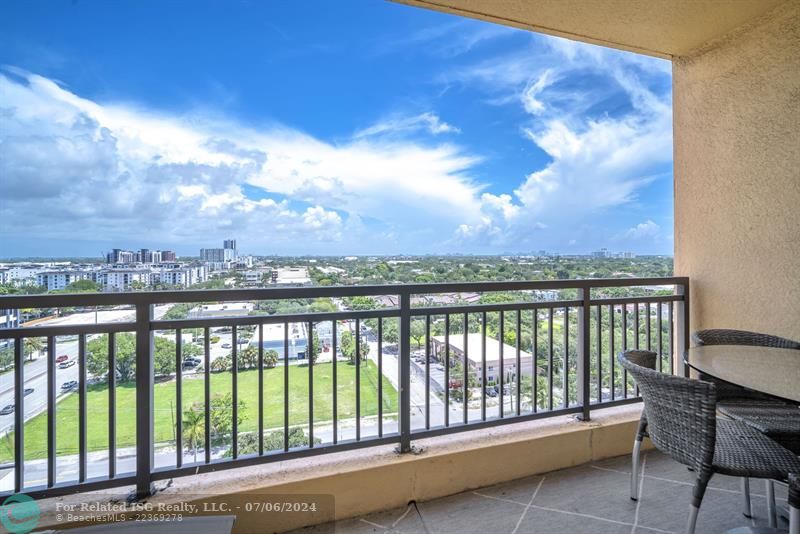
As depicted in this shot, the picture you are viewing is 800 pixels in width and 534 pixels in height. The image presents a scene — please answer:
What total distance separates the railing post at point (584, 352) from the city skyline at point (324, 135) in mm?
1389

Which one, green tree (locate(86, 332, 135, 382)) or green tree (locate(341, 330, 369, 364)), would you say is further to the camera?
green tree (locate(341, 330, 369, 364))

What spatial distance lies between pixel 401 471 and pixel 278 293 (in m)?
1.12

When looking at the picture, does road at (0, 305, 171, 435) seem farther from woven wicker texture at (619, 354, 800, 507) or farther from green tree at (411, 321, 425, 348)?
woven wicker texture at (619, 354, 800, 507)

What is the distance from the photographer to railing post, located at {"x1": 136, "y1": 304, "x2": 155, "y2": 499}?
5.06 ft

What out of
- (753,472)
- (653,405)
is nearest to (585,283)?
(653,405)

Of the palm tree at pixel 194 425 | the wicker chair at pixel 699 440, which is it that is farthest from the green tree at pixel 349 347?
the wicker chair at pixel 699 440

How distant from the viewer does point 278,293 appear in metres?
1.67

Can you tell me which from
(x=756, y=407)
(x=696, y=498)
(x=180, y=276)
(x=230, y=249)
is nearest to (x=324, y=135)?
(x=230, y=249)

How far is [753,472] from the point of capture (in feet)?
3.71

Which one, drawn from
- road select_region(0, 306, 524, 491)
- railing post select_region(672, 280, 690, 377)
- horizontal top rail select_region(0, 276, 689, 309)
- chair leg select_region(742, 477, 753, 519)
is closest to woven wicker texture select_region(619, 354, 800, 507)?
chair leg select_region(742, 477, 753, 519)

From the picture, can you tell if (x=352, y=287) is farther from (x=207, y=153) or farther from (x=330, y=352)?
(x=207, y=153)

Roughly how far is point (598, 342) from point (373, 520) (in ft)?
6.13

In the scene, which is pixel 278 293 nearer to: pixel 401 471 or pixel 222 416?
pixel 222 416

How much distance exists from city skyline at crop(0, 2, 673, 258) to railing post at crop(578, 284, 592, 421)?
1389mm
